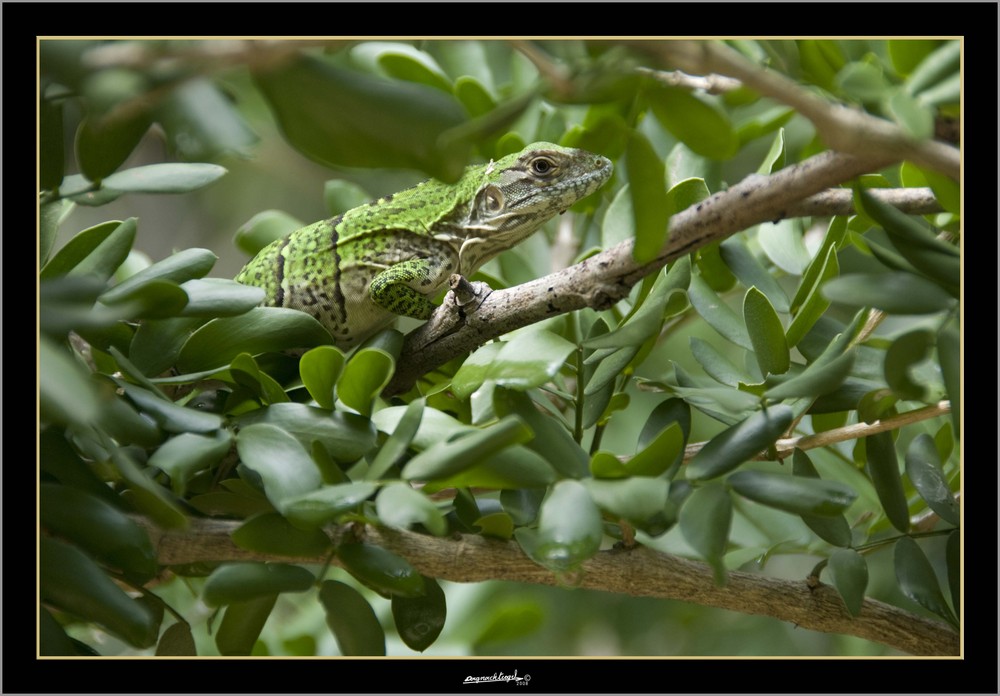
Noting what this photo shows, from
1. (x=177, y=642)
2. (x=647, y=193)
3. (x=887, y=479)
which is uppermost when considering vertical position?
(x=647, y=193)

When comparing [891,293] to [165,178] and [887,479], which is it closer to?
[887,479]

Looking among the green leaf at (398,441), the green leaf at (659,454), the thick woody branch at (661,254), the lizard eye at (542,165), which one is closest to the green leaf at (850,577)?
the green leaf at (659,454)

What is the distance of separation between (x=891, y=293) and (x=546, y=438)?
304 millimetres

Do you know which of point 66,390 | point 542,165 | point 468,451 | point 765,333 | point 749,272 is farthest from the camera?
point 542,165

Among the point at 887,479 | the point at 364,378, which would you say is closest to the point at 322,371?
the point at 364,378

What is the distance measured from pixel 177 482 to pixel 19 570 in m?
0.20

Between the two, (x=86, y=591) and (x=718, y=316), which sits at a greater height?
(x=718, y=316)

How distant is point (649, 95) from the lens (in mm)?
657

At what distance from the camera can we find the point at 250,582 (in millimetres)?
759

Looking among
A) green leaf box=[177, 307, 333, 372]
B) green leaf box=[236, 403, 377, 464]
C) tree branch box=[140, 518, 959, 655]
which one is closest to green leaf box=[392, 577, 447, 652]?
tree branch box=[140, 518, 959, 655]

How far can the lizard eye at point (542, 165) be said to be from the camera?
1397 mm

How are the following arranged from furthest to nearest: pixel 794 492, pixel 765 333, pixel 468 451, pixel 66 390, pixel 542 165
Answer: pixel 542 165
pixel 765 333
pixel 794 492
pixel 468 451
pixel 66 390

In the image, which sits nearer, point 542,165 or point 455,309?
point 455,309

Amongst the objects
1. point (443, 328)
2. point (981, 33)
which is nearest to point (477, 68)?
point (443, 328)
